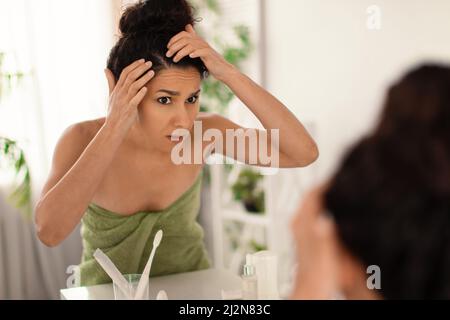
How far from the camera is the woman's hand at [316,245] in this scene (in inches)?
14.9

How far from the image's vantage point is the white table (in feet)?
2.79

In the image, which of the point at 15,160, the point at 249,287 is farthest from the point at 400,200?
the point at 15,160

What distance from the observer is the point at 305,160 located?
3.09 ft

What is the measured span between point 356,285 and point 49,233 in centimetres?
58

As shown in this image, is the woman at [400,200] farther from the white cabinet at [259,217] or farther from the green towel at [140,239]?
the white cabinet at [259,217]

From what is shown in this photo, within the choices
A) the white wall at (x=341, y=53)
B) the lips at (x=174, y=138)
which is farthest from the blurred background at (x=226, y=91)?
the lips at (x=174, y=138)

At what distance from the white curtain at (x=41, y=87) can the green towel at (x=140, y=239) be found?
0.68 meters

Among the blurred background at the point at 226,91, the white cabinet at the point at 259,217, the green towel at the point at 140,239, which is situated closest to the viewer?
the green towel at the point at 140,239

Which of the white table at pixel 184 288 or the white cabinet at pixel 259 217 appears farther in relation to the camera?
the white cabinet at pixel 259 217

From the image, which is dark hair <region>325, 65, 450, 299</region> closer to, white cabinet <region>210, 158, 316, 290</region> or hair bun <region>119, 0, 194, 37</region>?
hair bun <region>119, 0, 194, 37</region>

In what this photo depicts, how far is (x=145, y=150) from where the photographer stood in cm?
102

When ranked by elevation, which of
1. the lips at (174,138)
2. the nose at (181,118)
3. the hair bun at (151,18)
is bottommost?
the lips at (174,138)

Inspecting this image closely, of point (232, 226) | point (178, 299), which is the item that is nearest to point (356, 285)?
point (178, 299)

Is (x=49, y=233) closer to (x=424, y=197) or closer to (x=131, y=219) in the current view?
(x=131, y=219)
